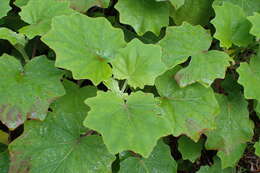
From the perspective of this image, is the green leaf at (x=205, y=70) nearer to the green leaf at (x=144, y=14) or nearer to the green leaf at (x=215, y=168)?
the green leaf at (x=144, y=14)

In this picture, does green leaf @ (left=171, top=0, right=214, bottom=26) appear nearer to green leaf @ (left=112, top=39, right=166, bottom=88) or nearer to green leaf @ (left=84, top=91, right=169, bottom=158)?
green leaf @ (left=112, top=39, right=166, bottom=88)

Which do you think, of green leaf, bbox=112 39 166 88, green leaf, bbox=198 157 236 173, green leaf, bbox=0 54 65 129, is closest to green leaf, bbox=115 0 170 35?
green leaf, bbox=112 39 166 88

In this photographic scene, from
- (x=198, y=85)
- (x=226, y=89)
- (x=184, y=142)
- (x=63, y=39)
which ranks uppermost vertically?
(x=63, y=39)

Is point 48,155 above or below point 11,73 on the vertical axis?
below

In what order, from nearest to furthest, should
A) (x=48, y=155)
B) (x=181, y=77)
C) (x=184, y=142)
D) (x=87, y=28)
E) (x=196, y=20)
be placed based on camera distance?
1. (x=48, y=155)
2. (x=87, y=28)
3. (x=181, y=77)
4. (x=184, y=142)
5. (x=196, y=20)

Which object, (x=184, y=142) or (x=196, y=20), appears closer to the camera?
(x=184, y=142)

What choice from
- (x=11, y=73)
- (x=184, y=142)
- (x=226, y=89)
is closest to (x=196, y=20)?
(x=226, y=89)

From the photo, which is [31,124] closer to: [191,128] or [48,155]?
[48,155]
